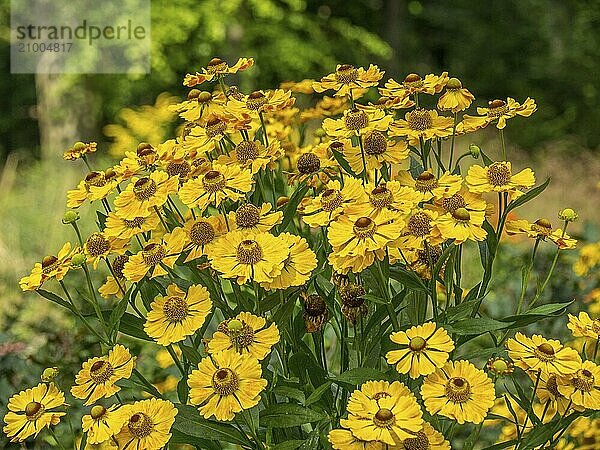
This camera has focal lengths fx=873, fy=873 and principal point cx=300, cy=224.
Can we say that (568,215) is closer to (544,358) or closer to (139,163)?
(544,358)

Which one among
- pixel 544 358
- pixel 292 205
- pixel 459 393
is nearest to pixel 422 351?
pixel 459 393

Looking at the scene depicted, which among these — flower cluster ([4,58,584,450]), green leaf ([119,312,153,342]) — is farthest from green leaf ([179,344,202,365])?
green leaf ([119,312,153,342])

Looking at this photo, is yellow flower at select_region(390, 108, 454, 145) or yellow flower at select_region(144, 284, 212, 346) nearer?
yellow flower at select_region(144, 284, 212, 346)

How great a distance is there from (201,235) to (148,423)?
234mm

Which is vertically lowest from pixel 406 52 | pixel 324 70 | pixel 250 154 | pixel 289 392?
pixel 406 52

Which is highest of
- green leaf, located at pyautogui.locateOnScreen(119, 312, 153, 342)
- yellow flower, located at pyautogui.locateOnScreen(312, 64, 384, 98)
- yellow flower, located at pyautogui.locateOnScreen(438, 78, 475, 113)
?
yellow flower, located at pyautogui.locateOnScreen(438, 78, 475, 113)

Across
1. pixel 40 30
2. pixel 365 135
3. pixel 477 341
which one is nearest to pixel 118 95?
pixel 40 30

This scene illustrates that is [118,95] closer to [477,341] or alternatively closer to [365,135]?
[477,341]

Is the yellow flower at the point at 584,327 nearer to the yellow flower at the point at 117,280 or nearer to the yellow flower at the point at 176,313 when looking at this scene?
the yellow flower at the point at 176,313

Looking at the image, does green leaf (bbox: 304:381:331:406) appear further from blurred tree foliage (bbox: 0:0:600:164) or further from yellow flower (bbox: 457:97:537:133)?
blurred tree foliage (bbox: 0:0:600:164)

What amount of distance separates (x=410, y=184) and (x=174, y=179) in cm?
31

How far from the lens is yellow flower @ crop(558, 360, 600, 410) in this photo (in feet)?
3.38

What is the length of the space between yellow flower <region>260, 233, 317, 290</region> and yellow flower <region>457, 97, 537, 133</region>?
298mm

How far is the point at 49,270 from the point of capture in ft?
3.72
